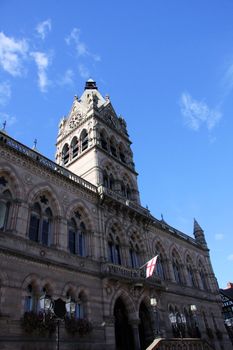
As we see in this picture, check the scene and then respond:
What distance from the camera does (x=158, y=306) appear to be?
23.6m

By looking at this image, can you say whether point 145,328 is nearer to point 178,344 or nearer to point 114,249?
point 178,344

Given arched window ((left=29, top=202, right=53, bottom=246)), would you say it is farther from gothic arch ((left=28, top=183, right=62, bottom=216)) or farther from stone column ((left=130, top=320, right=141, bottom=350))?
stone column ((left=130, top=320, right=141, bottom=350))

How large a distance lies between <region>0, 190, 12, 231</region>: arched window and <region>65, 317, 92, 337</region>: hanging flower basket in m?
6.15

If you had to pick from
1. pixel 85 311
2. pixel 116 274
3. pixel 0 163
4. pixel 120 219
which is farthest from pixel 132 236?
pixel 0 163

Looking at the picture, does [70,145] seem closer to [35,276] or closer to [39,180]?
[39,180]

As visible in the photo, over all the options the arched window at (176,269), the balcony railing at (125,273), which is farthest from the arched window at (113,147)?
the balcony railing at (125,273)

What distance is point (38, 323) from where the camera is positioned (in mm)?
14898

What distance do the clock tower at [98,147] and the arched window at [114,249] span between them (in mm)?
3786

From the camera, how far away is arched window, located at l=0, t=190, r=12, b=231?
16.5 meters

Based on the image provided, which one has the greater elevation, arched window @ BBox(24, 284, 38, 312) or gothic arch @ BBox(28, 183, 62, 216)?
gothic arch @ BBox(28, 183, 62, 216)

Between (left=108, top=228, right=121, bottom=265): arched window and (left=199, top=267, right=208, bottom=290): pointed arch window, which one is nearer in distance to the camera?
(left=108, top=228, right=121, bottom=265): arched window

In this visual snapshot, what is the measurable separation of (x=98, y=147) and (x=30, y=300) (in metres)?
14.8

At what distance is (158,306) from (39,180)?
13336 millimetres

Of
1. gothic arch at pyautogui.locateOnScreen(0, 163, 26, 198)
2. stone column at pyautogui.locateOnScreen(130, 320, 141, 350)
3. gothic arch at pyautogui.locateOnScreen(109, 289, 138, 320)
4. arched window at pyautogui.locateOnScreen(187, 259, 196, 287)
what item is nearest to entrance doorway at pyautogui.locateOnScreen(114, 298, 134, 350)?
gothic arch at pyautogui.locateOnScreen(109, 289, 138, 320)
